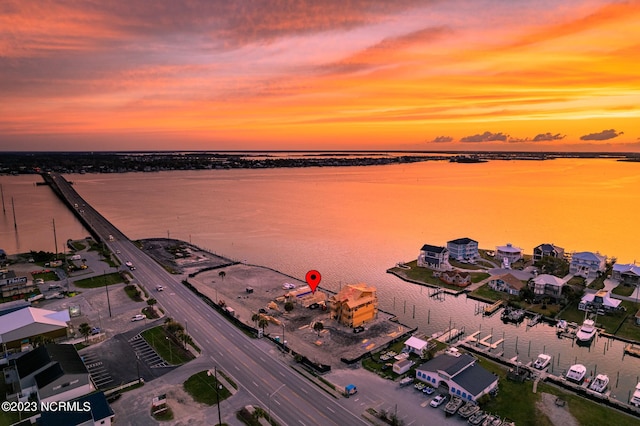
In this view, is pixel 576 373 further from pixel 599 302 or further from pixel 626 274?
pixel 626 274

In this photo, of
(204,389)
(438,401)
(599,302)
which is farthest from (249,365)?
(599,302)

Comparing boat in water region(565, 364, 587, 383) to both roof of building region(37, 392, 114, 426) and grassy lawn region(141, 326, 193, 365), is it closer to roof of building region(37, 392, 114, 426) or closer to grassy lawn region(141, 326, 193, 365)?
grassy lawn region(141, 326, 193, 365)

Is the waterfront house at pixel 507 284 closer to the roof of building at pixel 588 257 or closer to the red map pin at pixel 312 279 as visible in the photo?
the roof of building at pixel 588 257

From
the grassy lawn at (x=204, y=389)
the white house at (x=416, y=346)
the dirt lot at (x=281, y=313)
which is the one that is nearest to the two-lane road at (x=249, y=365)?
the grassy lawn at (x=204, y=389)

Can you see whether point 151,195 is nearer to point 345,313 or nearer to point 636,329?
point 345,313

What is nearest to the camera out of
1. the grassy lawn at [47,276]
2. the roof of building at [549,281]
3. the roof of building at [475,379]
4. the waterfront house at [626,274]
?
the roof of building at [475,379]

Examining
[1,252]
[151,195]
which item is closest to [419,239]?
[1,252]

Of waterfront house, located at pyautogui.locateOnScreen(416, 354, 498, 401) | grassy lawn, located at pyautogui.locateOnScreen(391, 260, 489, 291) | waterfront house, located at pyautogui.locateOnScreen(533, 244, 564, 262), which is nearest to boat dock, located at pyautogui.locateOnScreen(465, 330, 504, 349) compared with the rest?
waterfront house, located at pyautogui.locateOnScreen(416, 354, 498, 401)
